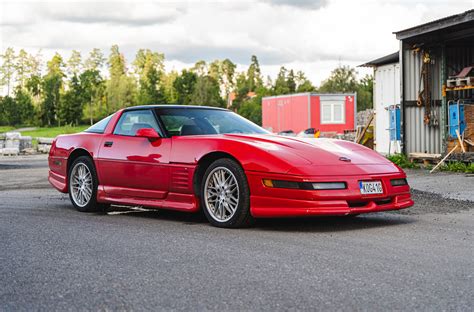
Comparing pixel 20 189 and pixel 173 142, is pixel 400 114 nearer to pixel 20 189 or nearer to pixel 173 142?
pixel 20 189

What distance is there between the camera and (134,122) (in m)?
8.63

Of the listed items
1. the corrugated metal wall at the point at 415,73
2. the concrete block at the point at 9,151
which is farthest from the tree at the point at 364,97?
the corrugated metal wall at the point at 415,73

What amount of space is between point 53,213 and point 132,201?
1.18 m

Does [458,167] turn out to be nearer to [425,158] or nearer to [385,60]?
[425,158]

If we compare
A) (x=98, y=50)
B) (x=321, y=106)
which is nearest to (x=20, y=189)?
(x=321, y=106)

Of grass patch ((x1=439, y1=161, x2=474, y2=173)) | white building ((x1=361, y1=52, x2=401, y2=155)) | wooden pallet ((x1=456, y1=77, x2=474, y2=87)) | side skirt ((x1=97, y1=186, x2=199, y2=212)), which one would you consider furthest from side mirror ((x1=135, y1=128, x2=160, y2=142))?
white building ((x1=361, y1=52, x2=401, y2=155))

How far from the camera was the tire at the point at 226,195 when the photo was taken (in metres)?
6.98

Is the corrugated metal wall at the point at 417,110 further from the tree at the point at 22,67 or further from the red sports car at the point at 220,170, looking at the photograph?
the tree at the point at 22,67

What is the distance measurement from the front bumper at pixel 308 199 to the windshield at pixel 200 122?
132 cm

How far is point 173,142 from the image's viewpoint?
7859 millimetres

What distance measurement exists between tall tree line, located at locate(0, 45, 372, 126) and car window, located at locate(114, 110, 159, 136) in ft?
231

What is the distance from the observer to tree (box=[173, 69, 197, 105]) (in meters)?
94.3

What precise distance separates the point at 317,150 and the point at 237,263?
7.61ft

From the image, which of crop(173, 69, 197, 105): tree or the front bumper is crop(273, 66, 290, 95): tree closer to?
crop(173, 69, 197, 105): tree
